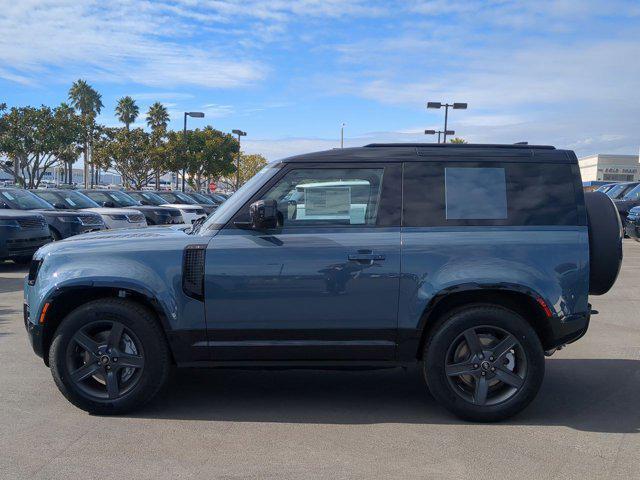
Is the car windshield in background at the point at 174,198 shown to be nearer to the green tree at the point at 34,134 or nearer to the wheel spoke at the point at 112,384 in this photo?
the green tree at the point at 34,134

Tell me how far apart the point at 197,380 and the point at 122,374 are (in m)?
1.03

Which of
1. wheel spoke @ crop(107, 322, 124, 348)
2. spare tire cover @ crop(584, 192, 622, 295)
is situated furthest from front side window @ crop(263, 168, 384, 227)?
spare tire cover @ crop(584, 192, 622, 295)

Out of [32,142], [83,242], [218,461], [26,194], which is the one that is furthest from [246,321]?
[32,142]

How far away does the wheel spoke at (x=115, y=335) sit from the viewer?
457 cm

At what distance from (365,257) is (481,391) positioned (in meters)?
1.26

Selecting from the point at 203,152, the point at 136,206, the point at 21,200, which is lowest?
the point at 136,206

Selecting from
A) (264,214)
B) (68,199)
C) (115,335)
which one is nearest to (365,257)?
(264,214)

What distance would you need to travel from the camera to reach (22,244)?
1215 cm

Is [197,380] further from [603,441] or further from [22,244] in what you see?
[22,244]

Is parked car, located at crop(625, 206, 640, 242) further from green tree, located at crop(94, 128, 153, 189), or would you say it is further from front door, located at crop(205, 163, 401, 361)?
green tree, located at crop(94, 128, 153, 189)

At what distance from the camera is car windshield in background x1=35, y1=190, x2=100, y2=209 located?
53.6ft

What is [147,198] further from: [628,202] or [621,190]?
[621,190]

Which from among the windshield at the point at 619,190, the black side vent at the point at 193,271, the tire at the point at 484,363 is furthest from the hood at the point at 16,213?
the windshield at the point at 619,190

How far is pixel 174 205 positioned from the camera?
72.9 ft
